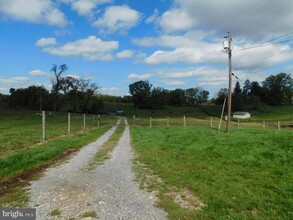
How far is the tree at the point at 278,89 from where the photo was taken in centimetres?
13375

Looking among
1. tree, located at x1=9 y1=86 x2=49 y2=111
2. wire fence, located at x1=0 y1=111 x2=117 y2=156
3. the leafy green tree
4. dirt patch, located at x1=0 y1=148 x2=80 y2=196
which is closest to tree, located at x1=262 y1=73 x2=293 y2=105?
the leafy green tree

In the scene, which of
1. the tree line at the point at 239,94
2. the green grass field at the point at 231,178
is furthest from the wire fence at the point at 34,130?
the tree line at the point at 239,94

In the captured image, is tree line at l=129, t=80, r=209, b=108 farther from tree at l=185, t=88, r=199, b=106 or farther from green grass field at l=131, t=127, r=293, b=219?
green grass field at l=131, t=127, r=293, b=219

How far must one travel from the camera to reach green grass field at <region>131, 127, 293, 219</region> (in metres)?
6.31

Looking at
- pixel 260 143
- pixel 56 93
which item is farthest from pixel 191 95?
pixel 260 143

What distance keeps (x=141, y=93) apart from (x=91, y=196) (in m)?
141

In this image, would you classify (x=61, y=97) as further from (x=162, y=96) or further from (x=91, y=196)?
(x=91, y=196)

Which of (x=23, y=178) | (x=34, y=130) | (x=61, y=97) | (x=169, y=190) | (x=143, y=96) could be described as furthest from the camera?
(x=143, y=96)

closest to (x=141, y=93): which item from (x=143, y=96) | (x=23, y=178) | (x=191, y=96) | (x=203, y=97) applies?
(x=143, y=96)

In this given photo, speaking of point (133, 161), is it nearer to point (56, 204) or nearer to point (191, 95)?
point (56, 204)

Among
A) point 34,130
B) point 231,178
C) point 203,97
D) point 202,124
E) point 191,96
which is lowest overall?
point 202,124

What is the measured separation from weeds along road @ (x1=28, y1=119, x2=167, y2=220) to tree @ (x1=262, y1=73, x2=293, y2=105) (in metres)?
134

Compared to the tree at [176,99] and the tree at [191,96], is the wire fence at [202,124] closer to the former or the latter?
the tree at [176,99]

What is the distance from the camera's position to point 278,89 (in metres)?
136
